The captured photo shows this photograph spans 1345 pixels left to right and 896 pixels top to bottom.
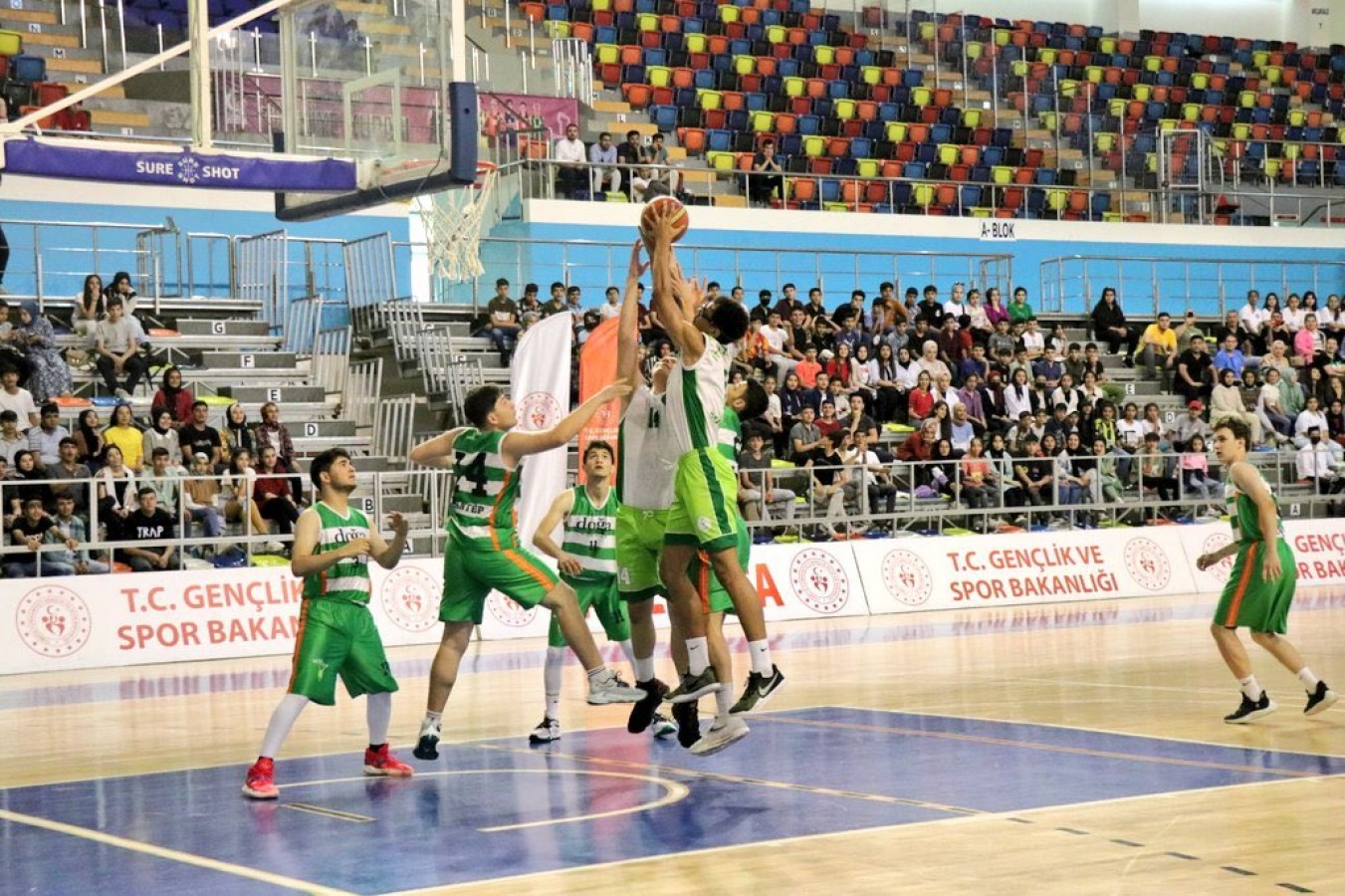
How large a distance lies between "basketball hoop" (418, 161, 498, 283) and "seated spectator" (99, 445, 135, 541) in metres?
4.79

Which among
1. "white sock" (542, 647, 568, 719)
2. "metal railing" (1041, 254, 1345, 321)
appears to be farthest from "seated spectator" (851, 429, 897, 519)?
"white sock" (542, 647, 568, 719)

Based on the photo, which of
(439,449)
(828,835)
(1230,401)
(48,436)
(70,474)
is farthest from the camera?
(1230,401)

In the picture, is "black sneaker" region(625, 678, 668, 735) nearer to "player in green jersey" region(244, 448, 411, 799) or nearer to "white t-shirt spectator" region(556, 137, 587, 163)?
"player in green jersey" region(244, 448, 411, 799)

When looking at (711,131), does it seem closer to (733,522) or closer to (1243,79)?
(1243,79)

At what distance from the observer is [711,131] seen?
96.5ft

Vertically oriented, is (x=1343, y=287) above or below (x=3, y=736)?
above

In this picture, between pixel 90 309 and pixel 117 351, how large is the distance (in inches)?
28.8

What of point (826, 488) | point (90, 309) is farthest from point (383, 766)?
point (90, 309)

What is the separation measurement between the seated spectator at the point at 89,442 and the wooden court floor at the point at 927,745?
8.20 feet

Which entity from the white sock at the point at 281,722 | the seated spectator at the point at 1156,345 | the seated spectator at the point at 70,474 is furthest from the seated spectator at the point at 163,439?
the seated spectator at the point at 1156,345

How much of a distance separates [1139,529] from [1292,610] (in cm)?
344

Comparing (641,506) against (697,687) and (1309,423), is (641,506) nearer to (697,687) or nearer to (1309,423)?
(697,687)

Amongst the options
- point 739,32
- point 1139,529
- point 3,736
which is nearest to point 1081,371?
point 1139,529

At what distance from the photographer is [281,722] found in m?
8.57
